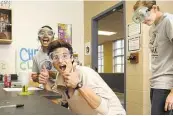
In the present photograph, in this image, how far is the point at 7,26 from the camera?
368 cm

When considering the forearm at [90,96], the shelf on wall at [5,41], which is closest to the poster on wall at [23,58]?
the shelf on wall at [5,41]

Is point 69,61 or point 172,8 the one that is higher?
point 172,8

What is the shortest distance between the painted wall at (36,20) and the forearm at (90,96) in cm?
279

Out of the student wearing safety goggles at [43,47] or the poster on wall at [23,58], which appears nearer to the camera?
the student wearing safety goggles at [43,47]

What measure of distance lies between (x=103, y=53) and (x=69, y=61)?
976 cm

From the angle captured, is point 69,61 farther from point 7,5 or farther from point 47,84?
point 7,5

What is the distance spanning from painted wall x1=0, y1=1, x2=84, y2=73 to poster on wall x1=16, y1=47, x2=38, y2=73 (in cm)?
8

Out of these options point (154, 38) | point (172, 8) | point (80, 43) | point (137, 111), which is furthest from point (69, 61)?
point (80, 43)

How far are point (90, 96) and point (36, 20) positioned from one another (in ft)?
10.0

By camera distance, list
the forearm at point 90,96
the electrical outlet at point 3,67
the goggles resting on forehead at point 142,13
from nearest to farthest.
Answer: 1. the forearm at point 90,96
2. the goggles resting on forehead at point 142,13
3. the electrical outlet at point 3,67

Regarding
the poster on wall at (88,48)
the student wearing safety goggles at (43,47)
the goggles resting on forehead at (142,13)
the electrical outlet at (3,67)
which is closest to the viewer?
the goggles resting on forehead at (142,13)

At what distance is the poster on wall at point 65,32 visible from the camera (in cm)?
413

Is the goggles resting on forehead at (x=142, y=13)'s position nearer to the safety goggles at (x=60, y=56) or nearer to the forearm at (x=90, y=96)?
the safety goggles at (x=60, y=56)

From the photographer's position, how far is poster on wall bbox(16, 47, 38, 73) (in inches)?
148
